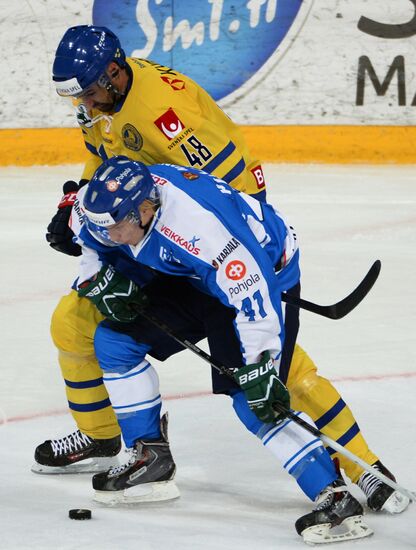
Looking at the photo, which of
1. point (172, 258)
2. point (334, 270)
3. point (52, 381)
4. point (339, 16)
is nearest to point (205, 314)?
→ point (172, 258)

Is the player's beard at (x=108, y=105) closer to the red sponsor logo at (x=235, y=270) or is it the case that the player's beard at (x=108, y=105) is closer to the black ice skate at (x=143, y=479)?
the red sponsor logo at (x=235, y=270)

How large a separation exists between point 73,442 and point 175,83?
1.03 meters

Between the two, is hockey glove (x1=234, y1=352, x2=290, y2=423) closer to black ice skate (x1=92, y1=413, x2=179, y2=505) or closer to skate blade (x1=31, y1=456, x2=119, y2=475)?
black ice skate (x1=92, y1=413, x2=179, y2=505)

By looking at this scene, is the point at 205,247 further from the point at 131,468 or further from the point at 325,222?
the point at 325,222

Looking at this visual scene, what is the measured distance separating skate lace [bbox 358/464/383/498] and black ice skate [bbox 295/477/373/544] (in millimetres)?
155

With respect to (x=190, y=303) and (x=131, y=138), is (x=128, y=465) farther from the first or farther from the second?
(x=131, y=138)

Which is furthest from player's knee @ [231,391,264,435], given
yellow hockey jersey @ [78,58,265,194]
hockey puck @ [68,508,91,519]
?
yellow hockey jersey @ [78,58,265,194]

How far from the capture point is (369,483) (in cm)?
294

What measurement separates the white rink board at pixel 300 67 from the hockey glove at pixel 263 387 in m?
5.64

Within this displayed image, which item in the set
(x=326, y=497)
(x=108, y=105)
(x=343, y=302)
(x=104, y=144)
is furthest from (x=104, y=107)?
(x=326, y=497)

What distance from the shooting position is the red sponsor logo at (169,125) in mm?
3295

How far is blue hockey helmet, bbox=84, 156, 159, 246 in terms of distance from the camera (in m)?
2.76

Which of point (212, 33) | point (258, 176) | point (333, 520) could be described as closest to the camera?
point (333, 520)

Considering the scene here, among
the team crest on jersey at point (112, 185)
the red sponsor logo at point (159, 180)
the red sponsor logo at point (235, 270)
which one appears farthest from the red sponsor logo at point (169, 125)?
the red sponsor logo at point (235, 270)
